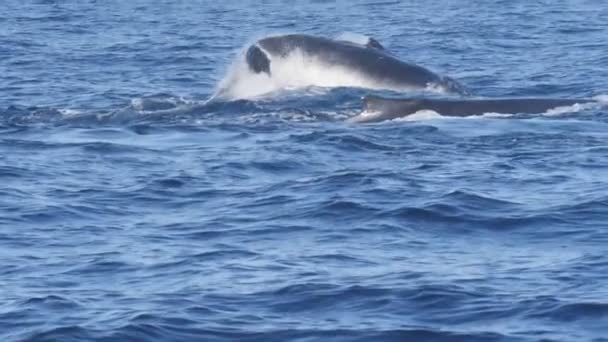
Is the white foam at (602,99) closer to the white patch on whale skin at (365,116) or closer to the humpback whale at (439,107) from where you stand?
the humpback whale at (439,107)

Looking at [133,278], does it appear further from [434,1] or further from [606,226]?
[434,1]

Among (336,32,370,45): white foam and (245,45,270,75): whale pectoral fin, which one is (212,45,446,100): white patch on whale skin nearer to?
(245,45,270,75): whale pectoral fin

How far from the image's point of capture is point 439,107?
2342 cm

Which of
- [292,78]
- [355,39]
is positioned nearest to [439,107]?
[292,78]

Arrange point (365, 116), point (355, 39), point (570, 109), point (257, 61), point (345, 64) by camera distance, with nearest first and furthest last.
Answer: point (365, 116)
point (570, 109)
point (345, 64)
point (257, 61)
point (355, 39)

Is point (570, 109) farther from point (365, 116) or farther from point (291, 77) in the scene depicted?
point (291, 77)

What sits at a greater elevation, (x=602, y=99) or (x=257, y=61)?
(x=257, y=61)

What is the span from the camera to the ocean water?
44.9 feet

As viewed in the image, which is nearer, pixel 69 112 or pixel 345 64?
pixel 69 112

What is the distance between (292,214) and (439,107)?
20.5 ft

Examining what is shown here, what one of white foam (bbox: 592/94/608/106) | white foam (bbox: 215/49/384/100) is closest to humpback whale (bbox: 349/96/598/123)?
white foam (bbox: 592/94/608/106)

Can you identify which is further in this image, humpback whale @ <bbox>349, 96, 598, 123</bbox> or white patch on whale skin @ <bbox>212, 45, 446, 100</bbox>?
white patch on whale skin @ <bbox>212, 45, 446, 100</bbox>

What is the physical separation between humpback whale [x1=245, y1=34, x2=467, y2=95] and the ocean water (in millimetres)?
451

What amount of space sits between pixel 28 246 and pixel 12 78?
1540 centimetres
